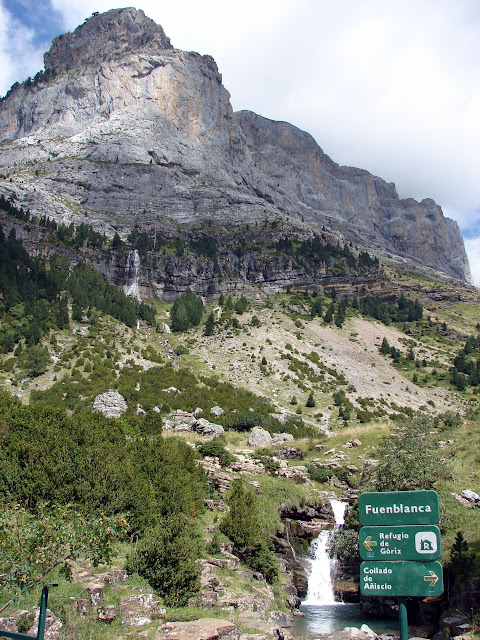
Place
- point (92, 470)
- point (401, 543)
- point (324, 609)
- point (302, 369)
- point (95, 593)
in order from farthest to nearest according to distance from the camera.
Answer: point (302, 369) < point (324, 609) < point (92, 470) < point (95, 593) < point (401, 543)

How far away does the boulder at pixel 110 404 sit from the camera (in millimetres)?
45094

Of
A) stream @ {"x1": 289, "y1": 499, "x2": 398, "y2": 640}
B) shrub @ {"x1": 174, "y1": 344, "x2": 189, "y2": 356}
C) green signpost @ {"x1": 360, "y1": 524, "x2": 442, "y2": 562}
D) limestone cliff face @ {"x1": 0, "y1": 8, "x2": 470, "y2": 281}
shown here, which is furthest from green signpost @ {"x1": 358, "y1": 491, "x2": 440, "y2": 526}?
limestone cliff face @ {"x1": 0, "y1": 8, "x2": 470, "y2": 281}

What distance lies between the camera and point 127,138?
153m

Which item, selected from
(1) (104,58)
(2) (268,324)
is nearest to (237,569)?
(2) (268,324)

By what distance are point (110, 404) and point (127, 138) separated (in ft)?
420

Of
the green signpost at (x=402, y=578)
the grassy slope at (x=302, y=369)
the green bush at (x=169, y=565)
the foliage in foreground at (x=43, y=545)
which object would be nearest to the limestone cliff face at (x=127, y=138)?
the grassy slope at (x=302, y=369)

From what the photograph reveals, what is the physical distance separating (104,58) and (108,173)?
57.6 meters

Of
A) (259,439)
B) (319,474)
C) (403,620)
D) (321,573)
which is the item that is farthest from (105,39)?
(403,620)

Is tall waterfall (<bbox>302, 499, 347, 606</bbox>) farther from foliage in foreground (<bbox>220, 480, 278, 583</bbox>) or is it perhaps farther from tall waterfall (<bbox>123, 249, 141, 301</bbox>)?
tall waterfall (<bbox>123, 249, 141, 301</bbox>)

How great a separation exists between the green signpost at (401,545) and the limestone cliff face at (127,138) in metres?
123

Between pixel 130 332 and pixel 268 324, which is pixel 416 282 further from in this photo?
pixel 130 332

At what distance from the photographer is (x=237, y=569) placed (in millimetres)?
20406

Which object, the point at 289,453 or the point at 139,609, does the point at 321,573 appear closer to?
the point at 139,609

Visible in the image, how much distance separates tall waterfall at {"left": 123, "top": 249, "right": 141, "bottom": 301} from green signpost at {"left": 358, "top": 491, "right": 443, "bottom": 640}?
101m
